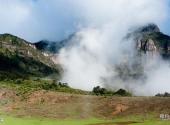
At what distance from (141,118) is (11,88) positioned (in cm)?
7360

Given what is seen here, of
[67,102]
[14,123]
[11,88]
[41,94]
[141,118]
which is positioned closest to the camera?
[14,123]

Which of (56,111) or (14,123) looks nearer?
(14,123)

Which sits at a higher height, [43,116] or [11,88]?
[11,88]

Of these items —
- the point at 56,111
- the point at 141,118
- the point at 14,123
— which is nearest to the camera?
the point at 14,123

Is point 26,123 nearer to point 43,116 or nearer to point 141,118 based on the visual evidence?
point 43,116

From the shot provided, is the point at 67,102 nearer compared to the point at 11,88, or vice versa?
the point at 67,102

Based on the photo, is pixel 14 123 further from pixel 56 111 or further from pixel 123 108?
pixel 123 108

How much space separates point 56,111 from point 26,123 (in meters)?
31.5

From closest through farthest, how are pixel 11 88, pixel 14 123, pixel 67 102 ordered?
pixel 14 123, pixel 67 102, pixel 11 88

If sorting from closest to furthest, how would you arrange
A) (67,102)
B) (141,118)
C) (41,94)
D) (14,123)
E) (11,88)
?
(14,123), (141,118), (67,102), (41,94), (11,88)

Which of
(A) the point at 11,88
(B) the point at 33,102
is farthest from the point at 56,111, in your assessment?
(A) the point at 11,88

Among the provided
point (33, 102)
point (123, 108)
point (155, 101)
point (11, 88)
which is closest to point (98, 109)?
point (123, 108)

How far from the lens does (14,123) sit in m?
92.2

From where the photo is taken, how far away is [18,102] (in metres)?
149
